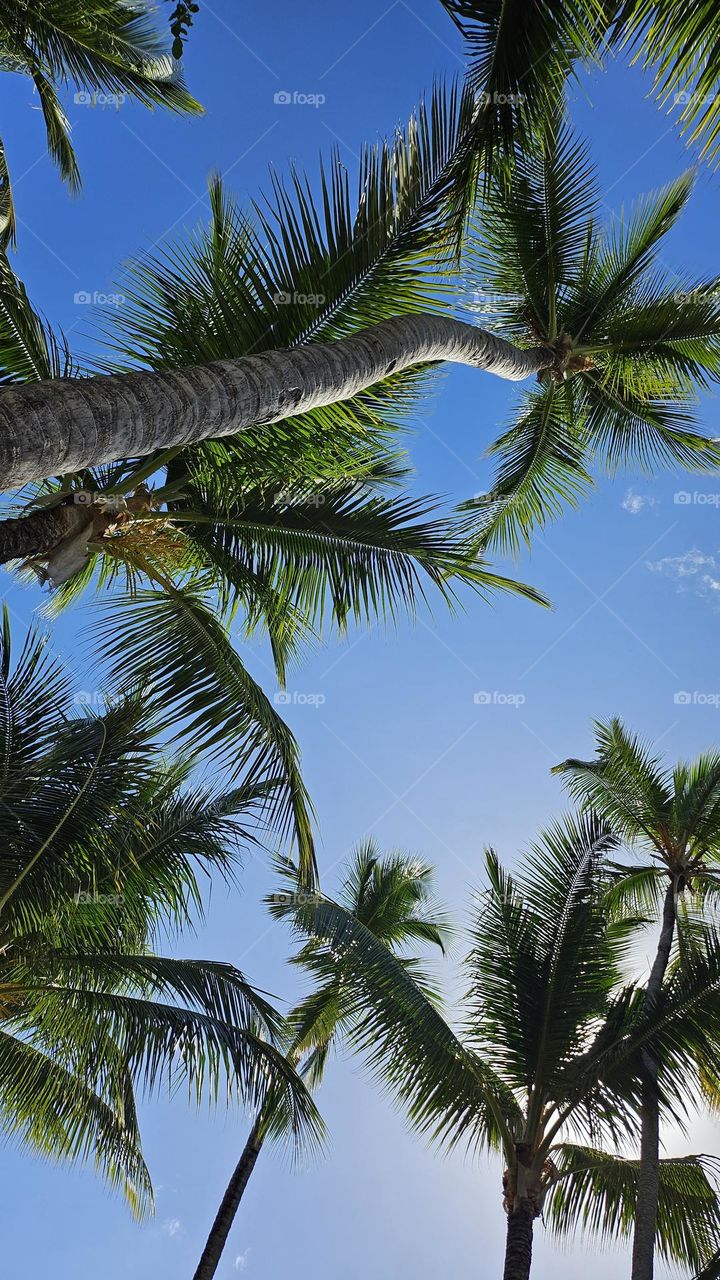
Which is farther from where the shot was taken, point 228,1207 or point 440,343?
point 228,1207

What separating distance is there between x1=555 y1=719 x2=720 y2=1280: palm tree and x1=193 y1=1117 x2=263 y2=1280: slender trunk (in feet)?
19.1

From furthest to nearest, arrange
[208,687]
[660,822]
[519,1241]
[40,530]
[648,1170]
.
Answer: [660,822] < [648,1170] < [519,1241] < [208,687] < [40,530]

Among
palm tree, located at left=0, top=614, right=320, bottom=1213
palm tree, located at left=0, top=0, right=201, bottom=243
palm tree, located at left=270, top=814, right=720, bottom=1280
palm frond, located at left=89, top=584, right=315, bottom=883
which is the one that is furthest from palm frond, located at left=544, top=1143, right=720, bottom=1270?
palm tree, located at left=0, top=0, right=201, bottom=243

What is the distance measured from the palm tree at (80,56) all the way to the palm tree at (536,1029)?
8269mm

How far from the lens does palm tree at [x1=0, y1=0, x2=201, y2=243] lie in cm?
822

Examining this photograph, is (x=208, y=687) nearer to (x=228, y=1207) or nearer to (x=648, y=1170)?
(x=648, y=1170)

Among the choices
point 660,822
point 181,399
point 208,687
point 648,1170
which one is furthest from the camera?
point 660,822

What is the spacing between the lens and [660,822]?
36.3 ft

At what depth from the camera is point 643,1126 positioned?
8.35 m

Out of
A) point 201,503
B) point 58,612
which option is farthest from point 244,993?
point 201,503

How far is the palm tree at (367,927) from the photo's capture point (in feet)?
38.2

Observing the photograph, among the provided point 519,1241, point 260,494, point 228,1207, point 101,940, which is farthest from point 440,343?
point 228,1207

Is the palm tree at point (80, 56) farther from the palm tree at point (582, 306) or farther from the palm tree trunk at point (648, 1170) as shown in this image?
the palm tree trunk at point (648, 1170)

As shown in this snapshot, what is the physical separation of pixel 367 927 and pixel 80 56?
10.8 meters
